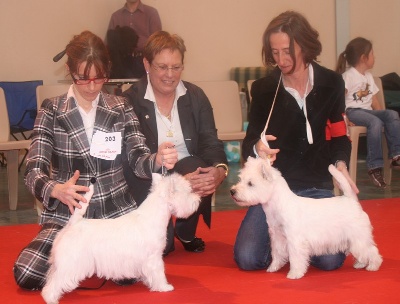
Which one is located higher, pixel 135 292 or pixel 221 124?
A: pixel 221 124

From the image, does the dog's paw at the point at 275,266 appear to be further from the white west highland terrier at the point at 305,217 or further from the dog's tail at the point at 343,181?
the dog's tail at the point at 343,181

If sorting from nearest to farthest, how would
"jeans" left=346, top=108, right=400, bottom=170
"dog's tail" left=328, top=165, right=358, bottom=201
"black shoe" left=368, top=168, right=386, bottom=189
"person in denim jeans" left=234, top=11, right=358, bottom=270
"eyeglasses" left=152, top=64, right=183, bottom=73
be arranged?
1. "dog's tail" left=328, top=165, right=358, bottom=201
2. "person in denim jeans" left=234, top=11, right=358, bottom=270
3. "eyeglasses" left=152, top=64, right=183, bottom=73
4. "black shoe" left=368, top=168, right=386, bottom=189
5. "jeans" left=346, top=108, right=400, bottom=170

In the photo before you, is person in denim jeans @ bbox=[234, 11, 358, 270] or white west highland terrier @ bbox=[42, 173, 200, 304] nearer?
white west highland terrier @ bbox=[42, 173, 200, 304]

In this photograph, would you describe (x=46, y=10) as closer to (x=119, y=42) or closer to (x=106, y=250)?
(x=119, y=42)

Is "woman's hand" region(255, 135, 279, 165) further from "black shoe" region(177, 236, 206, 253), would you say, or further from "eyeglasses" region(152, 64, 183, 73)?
"black shoe" region(177, 236, 206, 253)

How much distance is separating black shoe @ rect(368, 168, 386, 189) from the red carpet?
236 centimetres

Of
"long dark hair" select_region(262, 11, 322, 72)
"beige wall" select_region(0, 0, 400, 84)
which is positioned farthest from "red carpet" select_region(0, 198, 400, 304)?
"beige wall" select_region(0, 0, 400, 84)

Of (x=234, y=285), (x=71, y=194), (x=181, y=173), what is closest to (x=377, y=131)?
(x=181, y=173)

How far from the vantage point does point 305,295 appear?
304cm

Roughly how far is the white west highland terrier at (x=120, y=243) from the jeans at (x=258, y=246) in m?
0.64

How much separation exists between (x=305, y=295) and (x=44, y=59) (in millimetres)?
6766

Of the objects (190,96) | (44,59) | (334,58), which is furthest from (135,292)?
(334,58)

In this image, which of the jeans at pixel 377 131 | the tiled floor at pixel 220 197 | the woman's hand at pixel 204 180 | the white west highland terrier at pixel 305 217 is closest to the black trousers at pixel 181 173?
the woman's hand at pixel 204 180

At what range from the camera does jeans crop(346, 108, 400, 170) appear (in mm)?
6586
